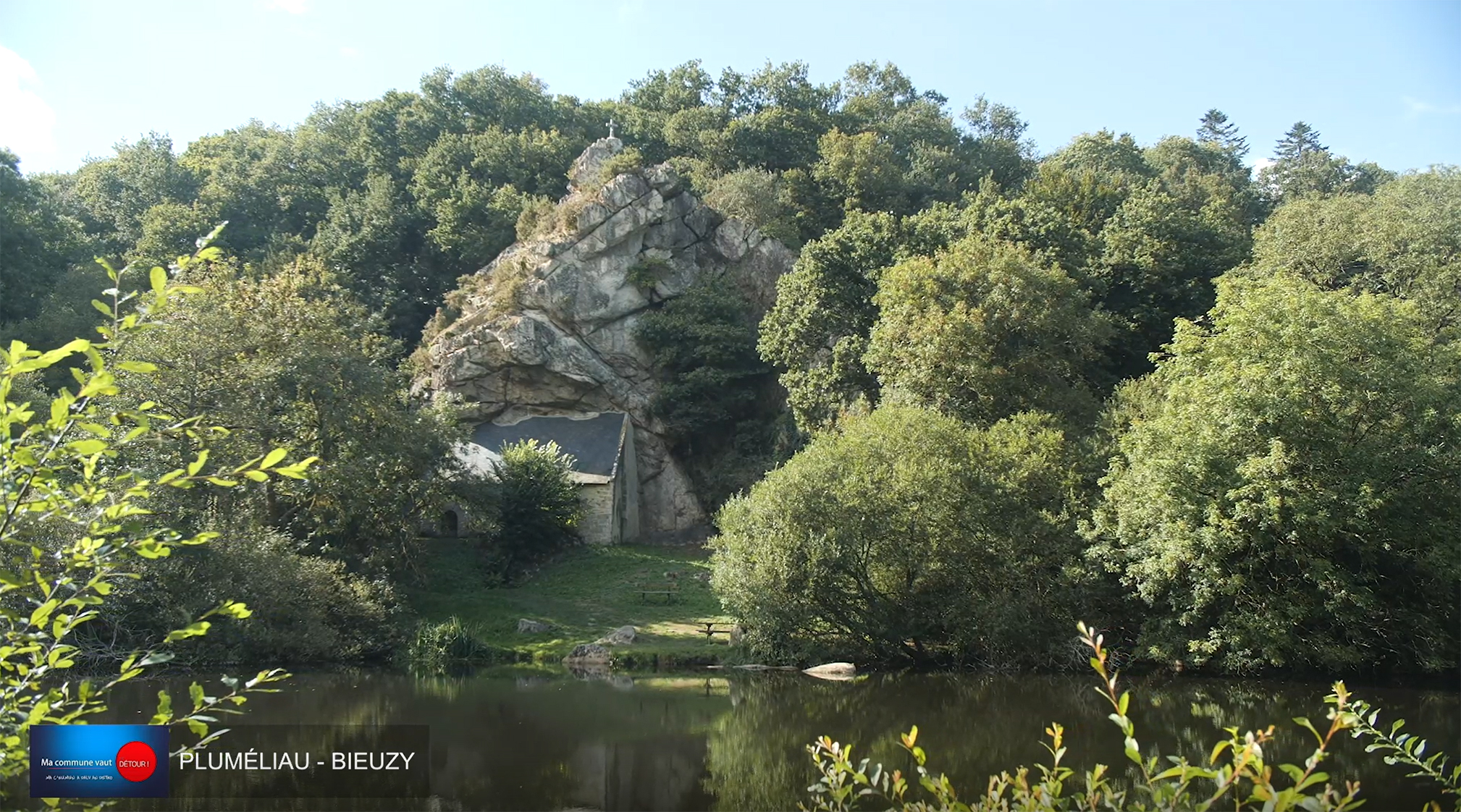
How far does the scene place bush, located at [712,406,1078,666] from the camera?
28.3 m

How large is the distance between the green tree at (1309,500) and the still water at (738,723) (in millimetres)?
1543

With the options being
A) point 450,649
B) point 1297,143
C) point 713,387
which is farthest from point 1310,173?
point 450,649

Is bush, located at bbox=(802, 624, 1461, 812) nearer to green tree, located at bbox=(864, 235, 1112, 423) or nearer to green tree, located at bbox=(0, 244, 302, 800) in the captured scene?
green tree, located at bbox=(0, 244, 302, 800)

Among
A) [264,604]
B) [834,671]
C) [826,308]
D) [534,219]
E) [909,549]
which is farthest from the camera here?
[534,219]

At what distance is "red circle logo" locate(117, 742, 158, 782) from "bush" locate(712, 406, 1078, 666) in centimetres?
2211

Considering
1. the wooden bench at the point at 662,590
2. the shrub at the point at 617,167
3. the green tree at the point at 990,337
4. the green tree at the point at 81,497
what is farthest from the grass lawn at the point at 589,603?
the green tree at the point at 81,497

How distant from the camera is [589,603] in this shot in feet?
123

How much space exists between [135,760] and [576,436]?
41222mm

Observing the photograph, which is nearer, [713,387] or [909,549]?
[909,549]

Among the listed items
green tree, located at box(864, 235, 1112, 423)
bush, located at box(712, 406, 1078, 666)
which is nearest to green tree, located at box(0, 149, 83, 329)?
bush, located at box(712, 406, 1078, 666)

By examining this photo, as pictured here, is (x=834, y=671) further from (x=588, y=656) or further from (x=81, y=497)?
(x=81, y=497)

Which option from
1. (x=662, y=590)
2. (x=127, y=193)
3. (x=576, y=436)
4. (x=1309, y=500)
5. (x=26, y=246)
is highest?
(x=127, y=193)

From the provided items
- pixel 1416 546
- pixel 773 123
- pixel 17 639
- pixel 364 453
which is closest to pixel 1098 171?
pixel 773 123

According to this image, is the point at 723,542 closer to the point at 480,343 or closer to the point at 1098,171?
the point at 480,343
